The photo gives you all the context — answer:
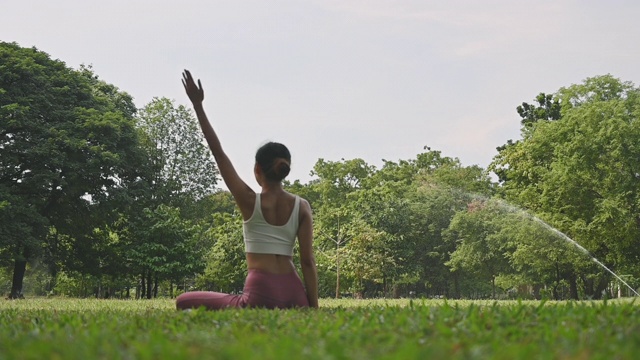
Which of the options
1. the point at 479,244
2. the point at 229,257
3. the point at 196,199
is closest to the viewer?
the point at 229,257

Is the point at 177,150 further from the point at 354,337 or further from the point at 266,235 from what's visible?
the point at 354,337

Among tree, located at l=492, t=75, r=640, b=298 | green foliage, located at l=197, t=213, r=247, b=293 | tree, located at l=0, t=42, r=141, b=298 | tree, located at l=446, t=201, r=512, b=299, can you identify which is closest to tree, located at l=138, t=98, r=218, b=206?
green foliage, located at l=197, t=213, r=247, b=293

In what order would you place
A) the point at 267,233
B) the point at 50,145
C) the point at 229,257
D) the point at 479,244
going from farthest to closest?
the point at 479,244, the point at 229,257, the point at 50,145, the point at 267,233

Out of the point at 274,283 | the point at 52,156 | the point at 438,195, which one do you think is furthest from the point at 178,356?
the point at 438,195

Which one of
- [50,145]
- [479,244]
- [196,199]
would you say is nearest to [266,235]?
[50,145]

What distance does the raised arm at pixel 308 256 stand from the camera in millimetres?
6402

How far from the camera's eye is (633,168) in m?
32.1

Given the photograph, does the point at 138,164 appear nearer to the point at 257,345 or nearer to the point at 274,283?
the point at 274,283

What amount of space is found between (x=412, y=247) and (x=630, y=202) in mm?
21845

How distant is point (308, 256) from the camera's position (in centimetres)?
642

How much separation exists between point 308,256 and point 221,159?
122cm

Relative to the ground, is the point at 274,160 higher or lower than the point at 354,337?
higher

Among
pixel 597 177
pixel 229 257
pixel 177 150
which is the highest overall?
pixel 177 150

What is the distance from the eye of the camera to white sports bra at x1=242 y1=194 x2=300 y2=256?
6.29m
